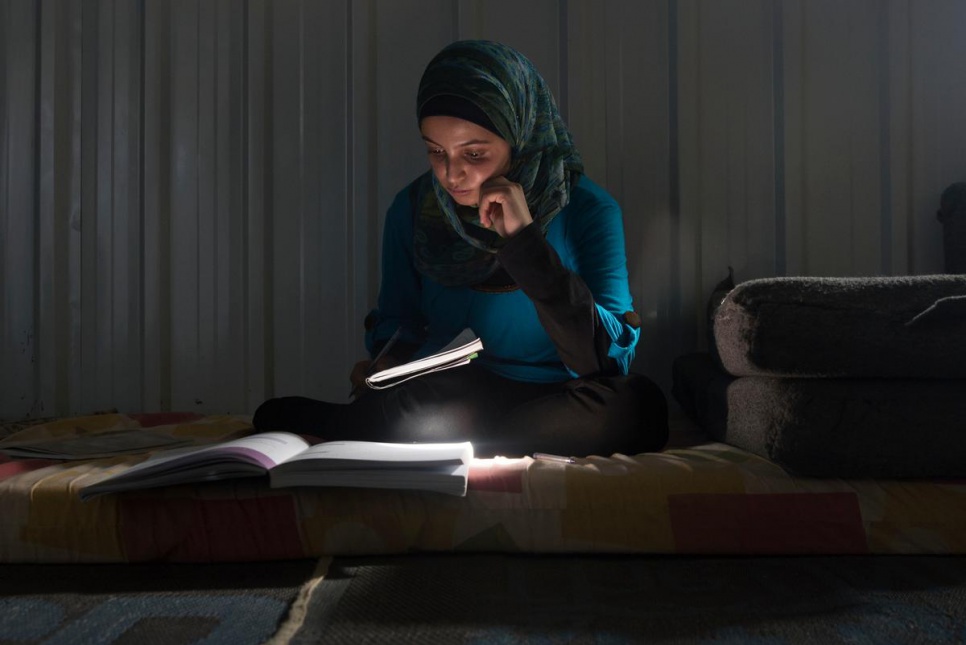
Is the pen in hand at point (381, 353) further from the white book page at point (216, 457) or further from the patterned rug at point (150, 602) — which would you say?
the patterned rug at point (150, 602)

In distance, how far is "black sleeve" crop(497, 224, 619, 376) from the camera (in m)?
1.15

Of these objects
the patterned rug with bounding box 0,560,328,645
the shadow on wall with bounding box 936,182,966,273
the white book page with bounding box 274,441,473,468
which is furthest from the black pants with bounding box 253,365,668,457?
the shadow on wall with bounding box 936,182,966,273

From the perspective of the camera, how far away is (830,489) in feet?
2.97

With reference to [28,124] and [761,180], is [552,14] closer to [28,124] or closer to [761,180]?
[761,180]

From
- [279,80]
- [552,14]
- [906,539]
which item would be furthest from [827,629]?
[279,80]

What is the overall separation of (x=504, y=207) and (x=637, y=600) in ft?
2.26

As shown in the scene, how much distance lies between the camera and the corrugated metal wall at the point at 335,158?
1.94 m

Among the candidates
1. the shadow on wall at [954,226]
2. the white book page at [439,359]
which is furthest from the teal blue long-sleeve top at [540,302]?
the shadow on wall at [954,226]

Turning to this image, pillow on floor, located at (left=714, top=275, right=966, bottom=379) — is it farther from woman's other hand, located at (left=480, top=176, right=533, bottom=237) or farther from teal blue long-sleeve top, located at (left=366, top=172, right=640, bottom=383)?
woman's other hand, located at (left=480, top=176, right=533, bottom=237)

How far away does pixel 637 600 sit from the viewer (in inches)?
28.4

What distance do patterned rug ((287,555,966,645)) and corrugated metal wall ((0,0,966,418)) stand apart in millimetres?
1196

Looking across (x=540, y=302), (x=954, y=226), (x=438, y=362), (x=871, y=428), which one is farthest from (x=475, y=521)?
(x=954, y=226)

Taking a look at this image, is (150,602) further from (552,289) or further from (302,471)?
(552,289)

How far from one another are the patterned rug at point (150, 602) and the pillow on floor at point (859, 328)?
2.20ft
